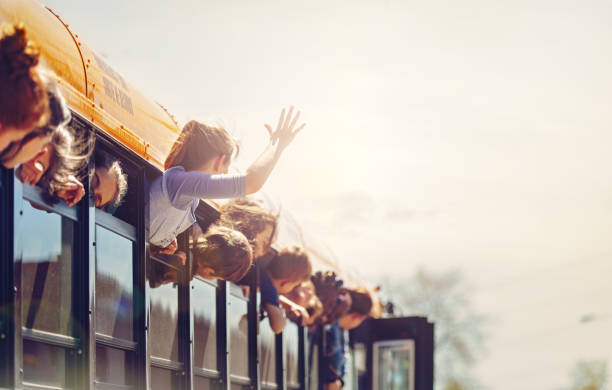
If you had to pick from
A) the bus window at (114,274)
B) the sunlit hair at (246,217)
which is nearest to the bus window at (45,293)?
the bus window at (114,274)

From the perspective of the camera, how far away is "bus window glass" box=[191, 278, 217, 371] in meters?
4.03

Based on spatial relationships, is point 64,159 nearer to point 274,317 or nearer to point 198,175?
point 198,175

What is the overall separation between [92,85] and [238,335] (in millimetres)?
2003

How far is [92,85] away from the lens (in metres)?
3.15

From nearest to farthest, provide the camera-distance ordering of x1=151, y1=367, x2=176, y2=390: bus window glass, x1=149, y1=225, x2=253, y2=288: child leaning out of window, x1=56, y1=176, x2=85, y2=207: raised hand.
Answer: x1=56, y1=176, x2=85, y2=207: raised hand, x1=151, y1=367, x2=176, y2=390: bus window glass, x1=149, y1=225, x2=253, y2=288: child leaning out of window

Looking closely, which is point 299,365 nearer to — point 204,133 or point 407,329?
point 407,329

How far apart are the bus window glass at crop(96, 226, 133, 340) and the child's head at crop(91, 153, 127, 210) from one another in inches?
3.8

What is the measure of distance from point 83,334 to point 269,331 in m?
2.69

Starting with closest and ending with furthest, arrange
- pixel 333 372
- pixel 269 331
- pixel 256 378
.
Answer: pixel 256 378
pixel 269 331
pixel 333 372

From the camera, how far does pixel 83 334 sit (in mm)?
2850

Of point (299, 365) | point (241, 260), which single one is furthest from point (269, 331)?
point (241, 260)

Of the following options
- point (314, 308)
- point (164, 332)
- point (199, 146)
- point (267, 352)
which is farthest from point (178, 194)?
point (314, 308)

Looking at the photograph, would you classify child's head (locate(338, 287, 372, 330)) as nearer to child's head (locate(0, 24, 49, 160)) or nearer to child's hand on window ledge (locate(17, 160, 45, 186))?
child's hand on window ledge (locate(17, 160, 45, 186))

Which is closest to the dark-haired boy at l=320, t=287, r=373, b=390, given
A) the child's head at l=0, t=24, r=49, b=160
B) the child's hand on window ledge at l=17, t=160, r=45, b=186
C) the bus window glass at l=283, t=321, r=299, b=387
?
the bus window glass at l=283, t=321, r=299, b=387
